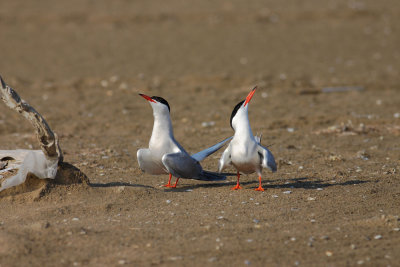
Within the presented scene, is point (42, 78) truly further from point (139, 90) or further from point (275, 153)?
point (275, 153)

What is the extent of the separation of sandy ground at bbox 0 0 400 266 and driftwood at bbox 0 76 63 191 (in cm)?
16

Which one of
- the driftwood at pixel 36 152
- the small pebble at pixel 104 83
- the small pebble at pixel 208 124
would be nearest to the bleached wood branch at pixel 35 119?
the driftwood at pixel 36 152

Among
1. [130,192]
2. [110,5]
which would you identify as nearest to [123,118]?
[130,192]

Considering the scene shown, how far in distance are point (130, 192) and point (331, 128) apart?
12.1ft

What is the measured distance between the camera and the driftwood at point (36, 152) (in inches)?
202

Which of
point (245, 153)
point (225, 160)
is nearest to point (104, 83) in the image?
point (225, 160)

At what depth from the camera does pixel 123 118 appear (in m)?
9.04

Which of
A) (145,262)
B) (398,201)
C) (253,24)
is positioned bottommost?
(145,262)

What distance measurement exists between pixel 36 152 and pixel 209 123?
3.75 metres

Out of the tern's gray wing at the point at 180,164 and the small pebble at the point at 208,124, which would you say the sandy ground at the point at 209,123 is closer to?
the small pebble at the point at 208,124

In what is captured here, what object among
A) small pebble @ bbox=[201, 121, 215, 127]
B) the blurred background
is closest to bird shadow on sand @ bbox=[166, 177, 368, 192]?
small pebble @ bbox=[201, 121, 215, 127]

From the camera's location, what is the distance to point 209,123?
28.5ft

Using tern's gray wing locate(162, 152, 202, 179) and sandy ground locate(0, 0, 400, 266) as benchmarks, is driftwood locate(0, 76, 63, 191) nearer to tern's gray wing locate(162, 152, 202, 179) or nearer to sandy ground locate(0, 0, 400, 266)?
sandy ground locate(0, 0, 400, 266)

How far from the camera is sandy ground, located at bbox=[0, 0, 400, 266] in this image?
4406mm
